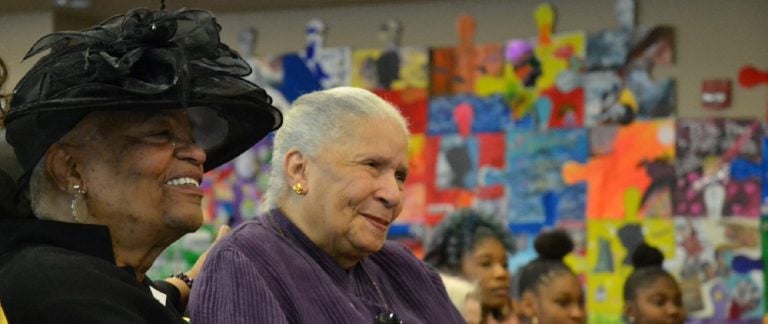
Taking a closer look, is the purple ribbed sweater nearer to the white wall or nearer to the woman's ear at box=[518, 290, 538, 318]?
the woman's ear at box=[518, 290, 538, 318]

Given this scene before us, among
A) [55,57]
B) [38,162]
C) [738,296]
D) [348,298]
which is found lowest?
[738,296]

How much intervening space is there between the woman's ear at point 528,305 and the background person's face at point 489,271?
403 millimetres

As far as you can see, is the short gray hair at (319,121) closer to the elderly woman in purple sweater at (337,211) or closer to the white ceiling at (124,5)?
the elderly woman in purple sweater at (337,211)

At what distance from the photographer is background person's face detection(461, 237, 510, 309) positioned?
3656mm

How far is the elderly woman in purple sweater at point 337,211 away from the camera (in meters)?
2.17

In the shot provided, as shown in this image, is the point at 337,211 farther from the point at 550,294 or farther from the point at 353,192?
the point at 550,294

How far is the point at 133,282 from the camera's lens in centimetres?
167

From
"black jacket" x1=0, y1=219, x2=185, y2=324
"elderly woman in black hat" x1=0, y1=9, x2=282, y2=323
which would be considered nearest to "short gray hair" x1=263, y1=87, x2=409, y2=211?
"elderly woman in black hat" x1=0, y1=9, x2=282, y2=323

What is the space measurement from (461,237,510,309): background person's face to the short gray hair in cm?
140

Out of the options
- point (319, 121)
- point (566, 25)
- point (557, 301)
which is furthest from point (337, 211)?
point (566, 25)

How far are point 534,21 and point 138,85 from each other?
408 centimetres

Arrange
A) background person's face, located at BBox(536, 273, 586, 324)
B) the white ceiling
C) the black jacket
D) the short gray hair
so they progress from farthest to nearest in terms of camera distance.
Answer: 1. the white ceiling
2. background person's face, located at BBox(536, 273, 586, 324)
3. the short gray hair
4. the black jacket

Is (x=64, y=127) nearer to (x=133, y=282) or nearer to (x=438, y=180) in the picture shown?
(x=133, y=282)

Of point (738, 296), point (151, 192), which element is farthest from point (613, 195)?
point (151, 192)
